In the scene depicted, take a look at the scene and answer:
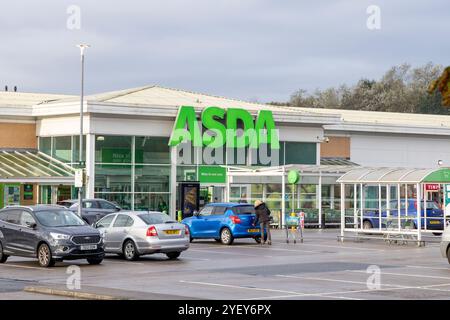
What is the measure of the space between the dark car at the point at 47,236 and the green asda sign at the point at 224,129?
25.3 metres

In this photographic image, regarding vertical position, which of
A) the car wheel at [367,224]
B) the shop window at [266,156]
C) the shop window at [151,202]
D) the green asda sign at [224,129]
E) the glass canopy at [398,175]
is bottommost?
the car wheel at [367,224]

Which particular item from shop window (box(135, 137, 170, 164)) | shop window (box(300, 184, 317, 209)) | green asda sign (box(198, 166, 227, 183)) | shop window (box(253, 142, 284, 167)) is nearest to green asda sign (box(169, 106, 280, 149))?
shop window (box(253, 142, 284, 167))

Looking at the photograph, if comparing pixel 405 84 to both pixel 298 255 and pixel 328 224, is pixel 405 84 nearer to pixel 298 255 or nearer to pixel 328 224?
pixel 328 224

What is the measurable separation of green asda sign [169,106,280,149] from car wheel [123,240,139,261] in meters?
24.1

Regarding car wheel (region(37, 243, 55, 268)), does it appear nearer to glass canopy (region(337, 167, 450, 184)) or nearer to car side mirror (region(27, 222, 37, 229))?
car side mirror (region(27, 222, 37, 229))

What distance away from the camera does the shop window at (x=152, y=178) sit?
2045 inches

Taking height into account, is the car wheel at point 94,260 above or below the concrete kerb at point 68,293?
above

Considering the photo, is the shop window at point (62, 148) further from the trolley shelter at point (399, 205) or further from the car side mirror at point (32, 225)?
the car side mirror at point (32, 225)

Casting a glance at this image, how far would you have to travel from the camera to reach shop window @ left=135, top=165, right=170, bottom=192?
51.9 meters

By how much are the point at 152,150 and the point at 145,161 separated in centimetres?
84

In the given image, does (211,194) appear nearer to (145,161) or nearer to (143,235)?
(145,161)

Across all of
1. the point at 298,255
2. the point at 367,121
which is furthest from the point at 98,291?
the point at 367,121

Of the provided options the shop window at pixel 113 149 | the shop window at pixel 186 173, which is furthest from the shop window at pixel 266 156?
the shop window at pixel 113 149

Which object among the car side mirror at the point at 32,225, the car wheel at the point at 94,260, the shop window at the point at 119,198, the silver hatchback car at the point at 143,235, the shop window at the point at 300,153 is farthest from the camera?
the shop window at the point at 300,153
